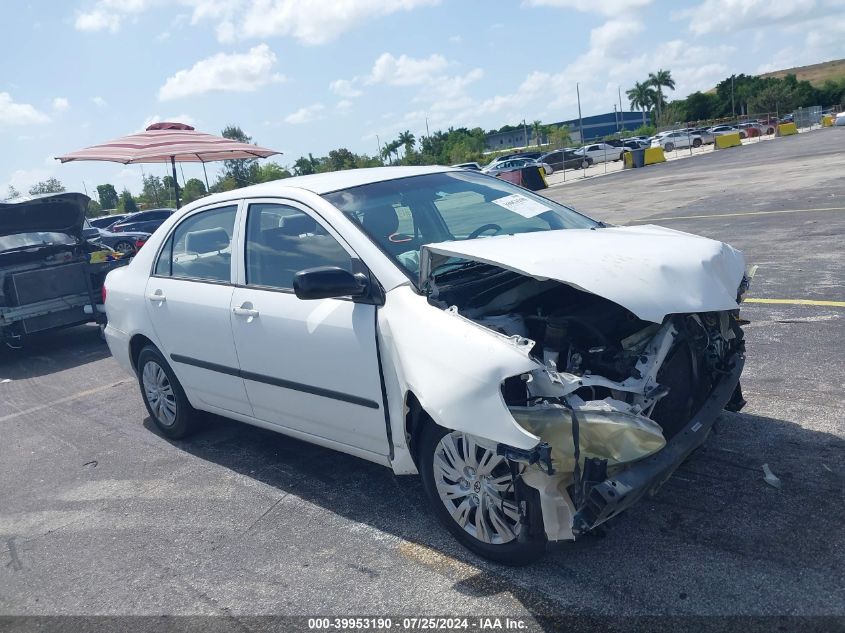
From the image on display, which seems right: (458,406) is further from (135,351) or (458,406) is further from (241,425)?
(135,351)

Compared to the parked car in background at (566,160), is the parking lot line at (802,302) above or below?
below

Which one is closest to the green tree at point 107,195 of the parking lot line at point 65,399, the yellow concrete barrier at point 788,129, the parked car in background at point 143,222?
the parked car in background at point 143,222

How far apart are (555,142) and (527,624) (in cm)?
7918

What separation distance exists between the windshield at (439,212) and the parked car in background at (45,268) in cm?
608

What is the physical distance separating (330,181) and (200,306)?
114 centimetres

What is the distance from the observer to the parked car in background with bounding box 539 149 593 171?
45.9 m

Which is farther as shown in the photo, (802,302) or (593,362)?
(802,302)

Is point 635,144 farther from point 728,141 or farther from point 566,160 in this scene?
point 728,141

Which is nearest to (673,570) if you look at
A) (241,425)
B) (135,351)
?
(241,425)

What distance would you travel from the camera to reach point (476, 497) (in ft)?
10.6

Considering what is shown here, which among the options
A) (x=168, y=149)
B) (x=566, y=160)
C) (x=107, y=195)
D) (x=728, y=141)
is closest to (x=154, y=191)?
(x=107, y=195)

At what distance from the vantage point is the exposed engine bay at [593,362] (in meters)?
2.86

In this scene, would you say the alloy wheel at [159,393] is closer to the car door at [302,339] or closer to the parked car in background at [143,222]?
the car door at [302,339]

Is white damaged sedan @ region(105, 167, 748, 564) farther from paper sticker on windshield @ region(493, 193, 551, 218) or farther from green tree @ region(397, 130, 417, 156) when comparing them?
green tree @ region(397, 130, 417, 156)
